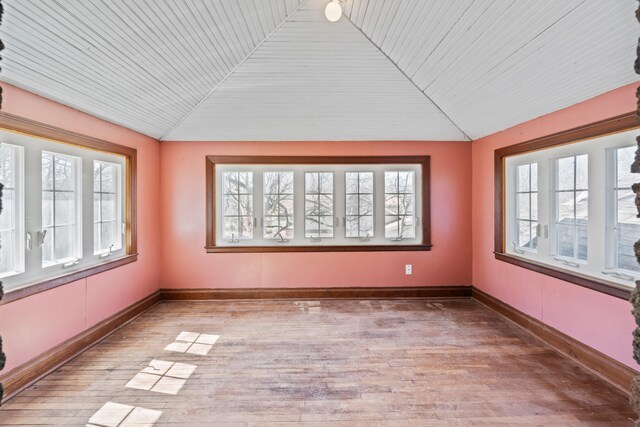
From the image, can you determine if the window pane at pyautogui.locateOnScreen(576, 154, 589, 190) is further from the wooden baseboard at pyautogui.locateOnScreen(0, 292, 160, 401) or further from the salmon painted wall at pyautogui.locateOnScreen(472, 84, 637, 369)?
the wooden baseboard at pyautogui.locateOnScreen(0, 292, 160, 401)

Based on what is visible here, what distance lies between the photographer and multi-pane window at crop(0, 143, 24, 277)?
230 centimetres

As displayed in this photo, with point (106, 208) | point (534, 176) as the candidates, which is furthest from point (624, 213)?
point (106, 208)

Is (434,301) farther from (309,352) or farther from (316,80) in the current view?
(316,80)

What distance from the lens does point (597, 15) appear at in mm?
1869

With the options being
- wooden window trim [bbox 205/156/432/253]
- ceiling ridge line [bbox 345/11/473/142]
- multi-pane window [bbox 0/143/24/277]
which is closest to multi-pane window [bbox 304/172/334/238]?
wooden window trim [bbox 205/156/432/253]

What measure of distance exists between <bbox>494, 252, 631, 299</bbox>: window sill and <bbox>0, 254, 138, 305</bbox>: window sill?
425 cm

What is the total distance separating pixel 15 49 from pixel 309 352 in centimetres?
293

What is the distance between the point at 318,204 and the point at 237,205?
109 centimetres

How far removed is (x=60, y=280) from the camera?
8.79 feet

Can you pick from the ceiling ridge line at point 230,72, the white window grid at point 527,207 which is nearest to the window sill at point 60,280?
the ceiling ridge line at point 230,72

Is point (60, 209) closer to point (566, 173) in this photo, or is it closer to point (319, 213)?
point (319, 213)

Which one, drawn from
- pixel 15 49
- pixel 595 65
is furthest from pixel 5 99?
pixel 595 65

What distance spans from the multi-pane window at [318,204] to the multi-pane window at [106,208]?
2192 millimetres

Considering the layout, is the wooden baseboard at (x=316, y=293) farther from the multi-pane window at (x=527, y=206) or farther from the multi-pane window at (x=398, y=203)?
the multi-pane window at (x=527, y=206)
